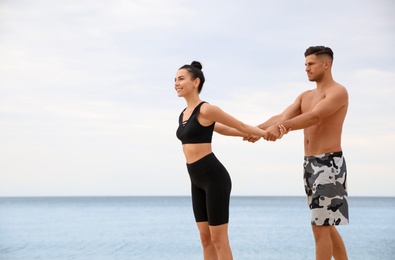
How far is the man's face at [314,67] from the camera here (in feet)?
19.2

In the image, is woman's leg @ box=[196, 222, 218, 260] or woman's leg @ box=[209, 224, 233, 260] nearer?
woman's leg @ box=[209, 224, 233, 260]

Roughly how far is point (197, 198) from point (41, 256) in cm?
2219

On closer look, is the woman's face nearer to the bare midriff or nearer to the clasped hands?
the bare midriff

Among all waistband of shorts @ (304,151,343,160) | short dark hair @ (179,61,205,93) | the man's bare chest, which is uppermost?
A: short dark hair @ (179,61,205,93)

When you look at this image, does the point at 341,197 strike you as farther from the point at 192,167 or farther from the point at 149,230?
the point at 149,230

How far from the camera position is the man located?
5738mm

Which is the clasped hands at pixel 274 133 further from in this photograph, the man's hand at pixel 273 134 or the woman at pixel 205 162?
the woman at pixel 205 162

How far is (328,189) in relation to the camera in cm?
574

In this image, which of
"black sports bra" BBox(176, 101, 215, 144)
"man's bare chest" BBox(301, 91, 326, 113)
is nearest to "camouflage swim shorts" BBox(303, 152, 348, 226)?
"man's bare chest" BBox(301, 91, 326, 113)

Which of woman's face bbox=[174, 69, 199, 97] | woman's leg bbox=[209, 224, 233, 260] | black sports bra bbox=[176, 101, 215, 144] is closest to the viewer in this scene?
woman's leg bbox=[209, 224, 233, 260]

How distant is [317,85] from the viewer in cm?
606

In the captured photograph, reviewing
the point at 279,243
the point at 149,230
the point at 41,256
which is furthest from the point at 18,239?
the point at 279,243

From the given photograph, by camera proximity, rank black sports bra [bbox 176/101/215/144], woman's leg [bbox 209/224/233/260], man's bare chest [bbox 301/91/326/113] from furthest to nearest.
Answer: man's bare chest [bbox 301/91/326/113]
black sports bra [bbox 176/101/215/144]
woman's leg [bbox 209/224/233/260]

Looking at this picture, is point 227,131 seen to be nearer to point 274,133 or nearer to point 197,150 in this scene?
point 274,133
